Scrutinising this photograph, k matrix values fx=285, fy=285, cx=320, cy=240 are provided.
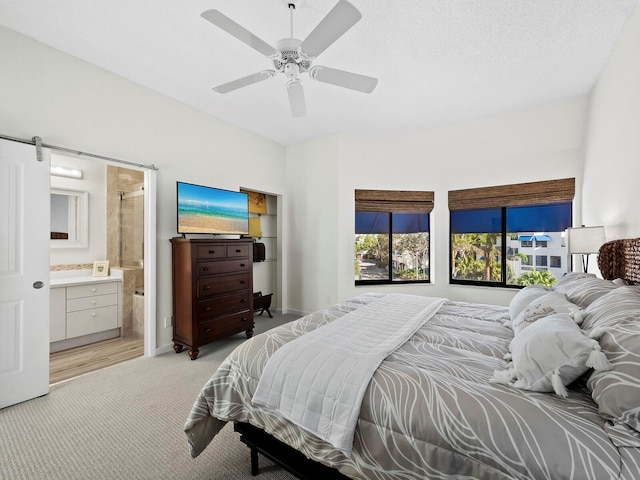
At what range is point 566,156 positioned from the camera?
354 centimetres

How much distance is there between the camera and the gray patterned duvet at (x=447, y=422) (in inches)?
33.0

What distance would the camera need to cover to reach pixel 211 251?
3.25 metres

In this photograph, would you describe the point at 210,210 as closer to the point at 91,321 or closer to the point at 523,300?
the point at 91,321

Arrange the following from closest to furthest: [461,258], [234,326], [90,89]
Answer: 1. [90,89]
2. [234,326]
3. [461,258]

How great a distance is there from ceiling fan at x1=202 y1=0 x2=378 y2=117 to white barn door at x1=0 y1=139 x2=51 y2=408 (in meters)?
1.68

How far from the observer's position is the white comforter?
116cm

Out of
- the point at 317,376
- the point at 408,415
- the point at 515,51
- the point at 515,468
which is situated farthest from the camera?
the point at 515,51

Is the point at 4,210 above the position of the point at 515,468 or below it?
above

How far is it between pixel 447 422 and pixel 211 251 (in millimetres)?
2862

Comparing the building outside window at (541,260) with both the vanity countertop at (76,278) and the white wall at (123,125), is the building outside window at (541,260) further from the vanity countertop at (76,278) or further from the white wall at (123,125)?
the vanity countertop at (76,278)

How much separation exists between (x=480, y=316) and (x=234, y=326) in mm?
2677

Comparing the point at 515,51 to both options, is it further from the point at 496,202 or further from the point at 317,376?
the point at 317,376

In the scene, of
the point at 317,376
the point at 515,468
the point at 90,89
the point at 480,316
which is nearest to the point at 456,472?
the point at 515,468

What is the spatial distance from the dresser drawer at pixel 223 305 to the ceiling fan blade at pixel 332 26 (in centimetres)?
265
